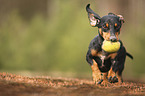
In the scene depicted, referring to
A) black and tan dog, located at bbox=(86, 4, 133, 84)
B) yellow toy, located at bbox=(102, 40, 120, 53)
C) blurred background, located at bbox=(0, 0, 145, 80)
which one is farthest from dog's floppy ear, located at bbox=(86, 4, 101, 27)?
blurred background, located at bbox=(0, 0, 145, 80)

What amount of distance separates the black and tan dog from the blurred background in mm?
9432

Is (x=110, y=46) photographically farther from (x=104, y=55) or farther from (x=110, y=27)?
(x=104, y=55)

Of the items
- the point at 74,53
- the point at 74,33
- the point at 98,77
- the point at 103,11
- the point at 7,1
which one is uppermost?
the point at 7,1

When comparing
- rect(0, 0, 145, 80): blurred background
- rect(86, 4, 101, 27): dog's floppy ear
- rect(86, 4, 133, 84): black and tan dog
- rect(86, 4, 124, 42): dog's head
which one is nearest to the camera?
rect(86, 4, 124, 42): dog's head

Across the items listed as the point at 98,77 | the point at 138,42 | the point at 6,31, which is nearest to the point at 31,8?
the point at 6,31

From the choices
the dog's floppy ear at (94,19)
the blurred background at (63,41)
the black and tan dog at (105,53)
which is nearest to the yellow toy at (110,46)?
the black and tan dog at (105,53)

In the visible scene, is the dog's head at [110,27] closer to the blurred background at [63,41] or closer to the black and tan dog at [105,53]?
the black and tan dog at [105,53]

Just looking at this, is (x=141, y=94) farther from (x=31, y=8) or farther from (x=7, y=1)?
(x=31, y=8)

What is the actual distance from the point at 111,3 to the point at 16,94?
14.2 metres

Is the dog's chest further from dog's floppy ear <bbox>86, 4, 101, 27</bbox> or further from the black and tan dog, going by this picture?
dog's floppy ear <bbox>86, 4, 101, 27</bbox>

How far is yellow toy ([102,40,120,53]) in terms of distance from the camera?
221 inches

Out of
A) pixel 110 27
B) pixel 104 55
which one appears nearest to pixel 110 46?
pixel 110 27

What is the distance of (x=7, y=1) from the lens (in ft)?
96.0

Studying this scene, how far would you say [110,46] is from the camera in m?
5.65
